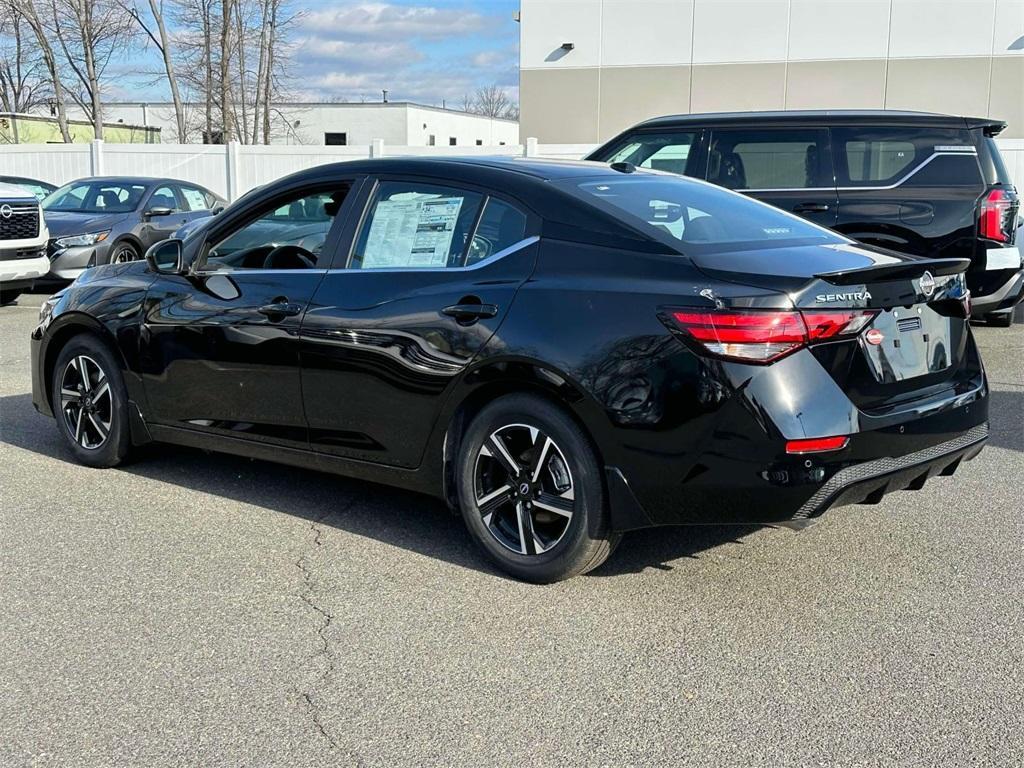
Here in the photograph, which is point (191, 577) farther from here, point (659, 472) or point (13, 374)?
point (13, 374)

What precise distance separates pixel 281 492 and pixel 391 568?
1.28 m

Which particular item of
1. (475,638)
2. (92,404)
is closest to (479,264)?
(475,638)

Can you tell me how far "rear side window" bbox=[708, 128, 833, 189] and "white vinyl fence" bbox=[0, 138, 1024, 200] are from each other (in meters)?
13.8

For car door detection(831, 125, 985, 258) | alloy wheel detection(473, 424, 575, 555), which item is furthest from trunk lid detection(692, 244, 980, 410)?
car door detection(831, 125, 985, 258)

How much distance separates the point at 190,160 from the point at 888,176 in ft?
62.9

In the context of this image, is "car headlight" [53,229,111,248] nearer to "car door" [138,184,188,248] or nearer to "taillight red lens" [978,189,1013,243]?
"car door" [138,184,188,248]

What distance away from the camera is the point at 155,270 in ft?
18.2

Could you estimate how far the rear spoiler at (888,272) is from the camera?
3.77m

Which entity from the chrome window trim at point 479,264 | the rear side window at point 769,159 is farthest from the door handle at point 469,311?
the rear side window at point 769,159

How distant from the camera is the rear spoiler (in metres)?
3.77

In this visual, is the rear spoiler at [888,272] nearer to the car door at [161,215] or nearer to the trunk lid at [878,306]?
the trunk lid at [878,306]

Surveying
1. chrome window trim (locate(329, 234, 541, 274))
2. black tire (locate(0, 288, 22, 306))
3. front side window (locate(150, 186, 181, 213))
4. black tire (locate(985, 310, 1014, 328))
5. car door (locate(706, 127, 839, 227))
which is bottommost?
black tire (locate(0, 288, 22, 306))

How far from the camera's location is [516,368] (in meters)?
4.10

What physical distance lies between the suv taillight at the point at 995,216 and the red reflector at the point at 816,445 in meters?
5.65
